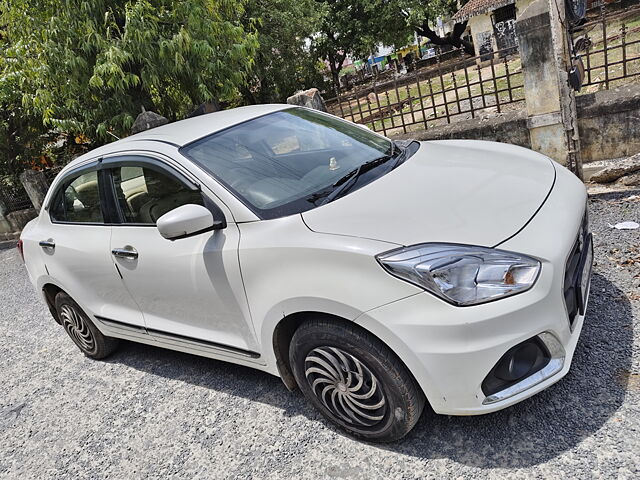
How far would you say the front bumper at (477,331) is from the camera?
6.25 feet

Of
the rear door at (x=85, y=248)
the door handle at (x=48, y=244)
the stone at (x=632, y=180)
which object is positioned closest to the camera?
the rear door at (x=85, y=248)

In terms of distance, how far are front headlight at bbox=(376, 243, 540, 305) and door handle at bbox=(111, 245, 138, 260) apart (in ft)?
5.59

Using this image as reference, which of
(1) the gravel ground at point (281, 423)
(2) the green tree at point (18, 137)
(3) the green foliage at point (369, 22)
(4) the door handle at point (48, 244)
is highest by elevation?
(3) the green foliage at point (369, 22)

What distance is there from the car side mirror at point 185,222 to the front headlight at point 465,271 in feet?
3.16

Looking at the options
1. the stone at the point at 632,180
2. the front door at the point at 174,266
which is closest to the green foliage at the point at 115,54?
the front door at the point at 174,266

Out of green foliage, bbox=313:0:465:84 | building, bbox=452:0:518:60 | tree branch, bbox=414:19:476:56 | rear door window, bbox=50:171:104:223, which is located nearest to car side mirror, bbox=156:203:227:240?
rear door window, bbox=50:171:104:223

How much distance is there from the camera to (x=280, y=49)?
19.3 m

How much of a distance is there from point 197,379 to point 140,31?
5.04m

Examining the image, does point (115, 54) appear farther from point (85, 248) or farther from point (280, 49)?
point (280, 49)

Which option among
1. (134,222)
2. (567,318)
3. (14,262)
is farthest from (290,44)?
(567,318)

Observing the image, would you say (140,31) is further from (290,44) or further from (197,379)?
(290,44)

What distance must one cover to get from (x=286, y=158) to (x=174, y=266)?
91cm

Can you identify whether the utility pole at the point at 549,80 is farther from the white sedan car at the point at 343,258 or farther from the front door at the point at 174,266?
the front door at the point at 174,266

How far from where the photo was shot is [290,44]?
19578mm
